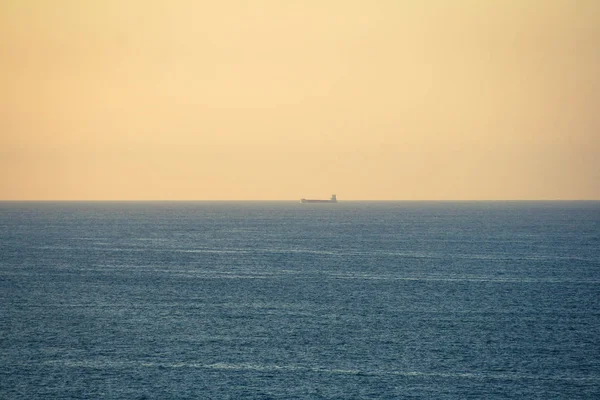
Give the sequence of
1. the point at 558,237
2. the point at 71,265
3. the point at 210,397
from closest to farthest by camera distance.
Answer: the point at 210,397 → the point at 71,265 → the point at 558,237

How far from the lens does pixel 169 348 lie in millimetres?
68500

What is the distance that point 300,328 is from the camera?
76.3 meters

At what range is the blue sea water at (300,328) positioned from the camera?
58375 millimetres

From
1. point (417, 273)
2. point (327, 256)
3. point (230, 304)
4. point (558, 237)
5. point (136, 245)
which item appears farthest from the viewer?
point (558, 237)

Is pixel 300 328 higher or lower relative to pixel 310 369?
higher

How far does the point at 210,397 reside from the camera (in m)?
55.5

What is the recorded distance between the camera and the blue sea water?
58.4 meters

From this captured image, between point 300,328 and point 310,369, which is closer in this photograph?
point 310,369

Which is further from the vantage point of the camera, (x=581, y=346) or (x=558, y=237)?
(x=558, y=237)

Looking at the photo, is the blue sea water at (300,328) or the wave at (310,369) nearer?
the blue sea water at (300,328)

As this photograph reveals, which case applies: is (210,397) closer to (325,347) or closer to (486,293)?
(325,347)

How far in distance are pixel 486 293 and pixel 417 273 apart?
20798 millimetres

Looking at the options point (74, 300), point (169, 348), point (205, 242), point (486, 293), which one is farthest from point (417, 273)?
point (205, 242)

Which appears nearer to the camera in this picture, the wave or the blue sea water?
the blue sea water
